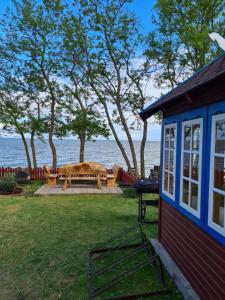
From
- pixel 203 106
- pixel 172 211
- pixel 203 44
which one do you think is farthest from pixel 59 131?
pixel 203 106

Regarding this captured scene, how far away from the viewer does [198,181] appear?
3443 mm

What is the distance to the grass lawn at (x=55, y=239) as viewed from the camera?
12.7ft

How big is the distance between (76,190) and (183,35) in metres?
7.99

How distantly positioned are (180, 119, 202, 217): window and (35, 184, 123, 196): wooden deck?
6.88 m

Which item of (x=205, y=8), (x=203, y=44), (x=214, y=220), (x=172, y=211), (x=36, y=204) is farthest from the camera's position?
(x=205, y=8)

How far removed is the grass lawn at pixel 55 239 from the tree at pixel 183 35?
7183mm

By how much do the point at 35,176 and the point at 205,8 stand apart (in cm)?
1080

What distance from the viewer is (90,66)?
14391mm

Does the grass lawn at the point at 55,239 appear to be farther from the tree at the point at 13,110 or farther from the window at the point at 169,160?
the tree at the point at 13,110

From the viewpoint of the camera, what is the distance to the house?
2959mm

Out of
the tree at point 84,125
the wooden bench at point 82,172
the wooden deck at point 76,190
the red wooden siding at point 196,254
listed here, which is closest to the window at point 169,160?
the red wooden siding at point 196,254

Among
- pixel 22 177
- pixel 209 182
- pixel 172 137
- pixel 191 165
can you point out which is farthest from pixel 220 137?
pixel 22 177

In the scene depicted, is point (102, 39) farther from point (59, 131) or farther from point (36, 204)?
point (36, 204)

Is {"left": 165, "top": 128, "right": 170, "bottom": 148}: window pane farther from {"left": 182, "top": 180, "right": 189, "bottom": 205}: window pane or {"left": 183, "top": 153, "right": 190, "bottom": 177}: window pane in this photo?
{"left": 182, "top": 180, "right": 189, "bottom": 205}: window pane
